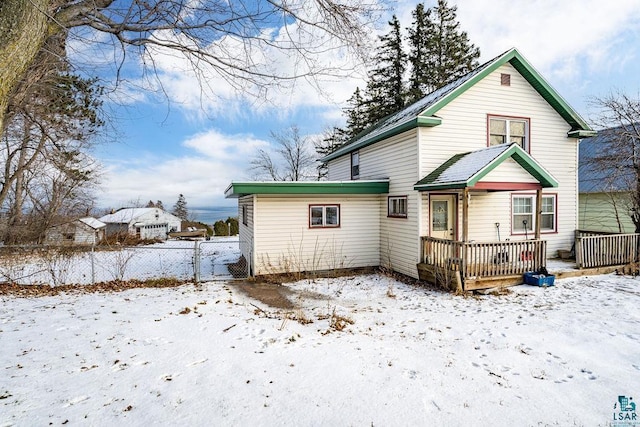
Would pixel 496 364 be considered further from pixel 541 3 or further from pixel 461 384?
pixel 541 3

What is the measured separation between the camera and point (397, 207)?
10766 millimetres

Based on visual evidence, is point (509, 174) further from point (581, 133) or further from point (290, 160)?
point (290, 160)

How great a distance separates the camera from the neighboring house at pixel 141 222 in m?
40.1

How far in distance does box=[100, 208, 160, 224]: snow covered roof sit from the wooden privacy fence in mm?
43944

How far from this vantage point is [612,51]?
11.6m

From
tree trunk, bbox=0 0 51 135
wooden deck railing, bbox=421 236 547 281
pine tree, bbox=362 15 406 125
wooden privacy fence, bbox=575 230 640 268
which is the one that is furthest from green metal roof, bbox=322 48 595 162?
pine tree, bbox=362 15 406 125

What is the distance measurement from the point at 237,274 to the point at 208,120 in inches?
311

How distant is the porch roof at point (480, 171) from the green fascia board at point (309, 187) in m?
1.76

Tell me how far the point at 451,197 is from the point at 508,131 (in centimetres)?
→ 310

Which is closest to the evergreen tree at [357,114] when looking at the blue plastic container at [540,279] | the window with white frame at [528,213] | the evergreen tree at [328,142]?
the evergreen tree at [328,142]

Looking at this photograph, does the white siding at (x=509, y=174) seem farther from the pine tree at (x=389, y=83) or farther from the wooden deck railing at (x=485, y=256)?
the pine tree at (x=389, y=83)

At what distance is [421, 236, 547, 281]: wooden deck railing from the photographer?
855 cm

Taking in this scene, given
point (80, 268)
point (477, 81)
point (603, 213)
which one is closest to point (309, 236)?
point (477, 81)

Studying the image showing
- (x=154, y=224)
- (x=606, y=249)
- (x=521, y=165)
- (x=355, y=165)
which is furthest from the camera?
(x=154, y=224)
